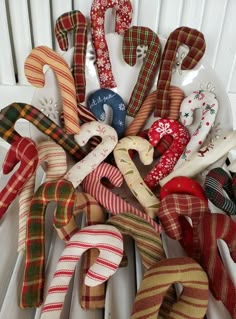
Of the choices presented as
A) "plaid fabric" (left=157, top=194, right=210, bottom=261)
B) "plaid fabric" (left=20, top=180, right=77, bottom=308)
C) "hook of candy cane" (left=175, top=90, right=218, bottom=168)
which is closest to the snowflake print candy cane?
"hook of candy cane" (left=175, top=90, right=218, bottom=168)

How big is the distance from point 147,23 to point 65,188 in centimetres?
53

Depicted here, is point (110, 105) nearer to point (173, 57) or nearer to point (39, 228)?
point (173, 57)

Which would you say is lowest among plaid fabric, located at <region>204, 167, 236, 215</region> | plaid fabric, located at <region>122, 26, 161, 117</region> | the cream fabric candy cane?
the cream fabric candy cane

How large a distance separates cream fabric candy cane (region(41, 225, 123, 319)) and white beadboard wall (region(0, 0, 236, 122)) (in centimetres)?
53

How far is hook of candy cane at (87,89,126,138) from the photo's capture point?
0.71 m

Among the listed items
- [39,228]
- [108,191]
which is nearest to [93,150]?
[108,191]

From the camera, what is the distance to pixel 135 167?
2.21 ft

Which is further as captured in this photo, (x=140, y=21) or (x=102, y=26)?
(x=140, y=21)

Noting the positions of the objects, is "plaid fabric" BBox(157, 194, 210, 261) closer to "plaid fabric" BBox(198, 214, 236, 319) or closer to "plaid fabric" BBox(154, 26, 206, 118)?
"plaid fabric" BBox(198, 214, 236, 319)

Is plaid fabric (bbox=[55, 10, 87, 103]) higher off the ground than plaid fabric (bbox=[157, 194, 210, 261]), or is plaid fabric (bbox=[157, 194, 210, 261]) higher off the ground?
plaid fabric (bbox=[55, 10, 87, 103])

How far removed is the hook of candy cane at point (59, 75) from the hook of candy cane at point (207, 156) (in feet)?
0.78

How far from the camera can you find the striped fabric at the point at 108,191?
23.2 inches

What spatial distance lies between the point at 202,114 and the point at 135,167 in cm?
18

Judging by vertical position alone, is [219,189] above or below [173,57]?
below
